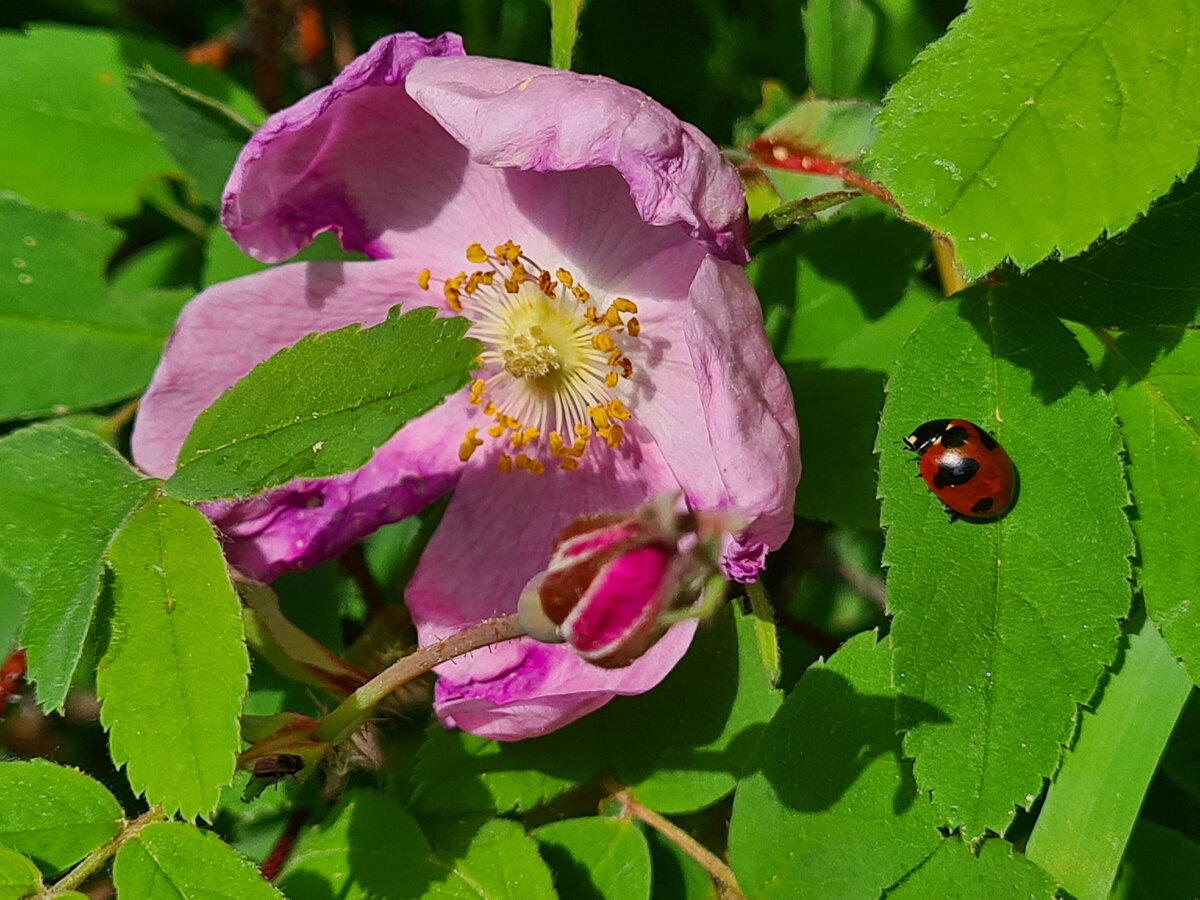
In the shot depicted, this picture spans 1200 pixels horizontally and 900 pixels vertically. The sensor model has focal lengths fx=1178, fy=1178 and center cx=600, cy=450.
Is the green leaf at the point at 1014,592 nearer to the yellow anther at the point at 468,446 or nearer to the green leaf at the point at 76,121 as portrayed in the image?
the yellow anther at the point at 468,446

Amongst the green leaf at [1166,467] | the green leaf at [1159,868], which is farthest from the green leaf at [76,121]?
the green leaf at [1159,868]

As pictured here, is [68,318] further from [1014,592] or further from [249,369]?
[1014,592]

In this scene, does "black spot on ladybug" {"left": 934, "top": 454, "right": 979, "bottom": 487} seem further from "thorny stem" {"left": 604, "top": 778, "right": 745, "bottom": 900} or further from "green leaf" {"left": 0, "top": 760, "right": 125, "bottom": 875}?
"green leaf" {"left": 0, "top": 760, "right": 125, "bottom": 875}

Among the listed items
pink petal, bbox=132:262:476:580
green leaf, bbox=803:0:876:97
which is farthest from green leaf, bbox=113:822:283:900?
green leaf, bbox=803:0:876:97

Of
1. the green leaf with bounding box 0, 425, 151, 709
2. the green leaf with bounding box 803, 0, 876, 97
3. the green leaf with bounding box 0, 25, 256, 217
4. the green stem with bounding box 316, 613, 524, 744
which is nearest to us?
the green stem with bounding box 316, 613, 524, 744

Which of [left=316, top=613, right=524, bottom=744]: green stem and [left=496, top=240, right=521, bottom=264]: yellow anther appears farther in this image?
[left=496, top=240, right=521, bottom=264]: yellow anther
